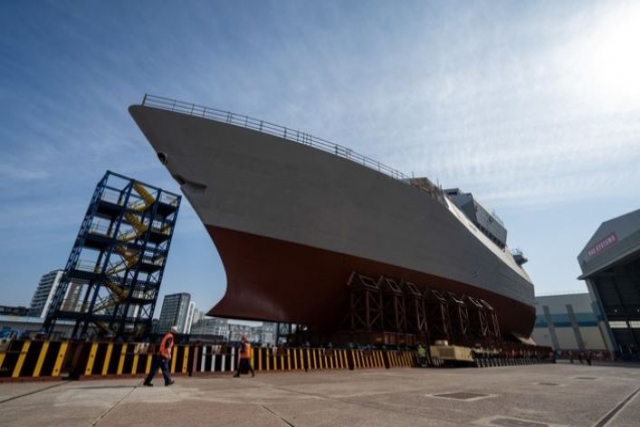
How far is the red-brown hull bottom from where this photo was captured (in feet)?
43.3

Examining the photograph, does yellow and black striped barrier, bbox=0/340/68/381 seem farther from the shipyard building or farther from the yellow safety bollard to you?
the shipyard building

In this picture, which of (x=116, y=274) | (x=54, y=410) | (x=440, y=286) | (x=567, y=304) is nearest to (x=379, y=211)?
(x=440, y=286)

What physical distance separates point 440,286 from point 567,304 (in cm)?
4930

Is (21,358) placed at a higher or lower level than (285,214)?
lower

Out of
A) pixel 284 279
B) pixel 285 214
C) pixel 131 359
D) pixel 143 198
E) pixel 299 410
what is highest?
pixel 143 198

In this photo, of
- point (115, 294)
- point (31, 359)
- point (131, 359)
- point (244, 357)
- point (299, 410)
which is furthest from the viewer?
point (115, 294)

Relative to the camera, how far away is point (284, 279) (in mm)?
14141

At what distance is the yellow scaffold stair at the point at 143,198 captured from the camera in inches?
1336

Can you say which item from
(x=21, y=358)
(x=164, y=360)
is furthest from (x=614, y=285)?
(x=21, y=358)

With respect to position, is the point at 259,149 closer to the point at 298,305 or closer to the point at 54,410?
the point at 298,305

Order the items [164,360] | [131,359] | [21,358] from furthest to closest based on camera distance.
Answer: [131,359] < [21,358] < [164,360]

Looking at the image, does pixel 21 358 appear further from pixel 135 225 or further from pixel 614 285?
pixel 614 285

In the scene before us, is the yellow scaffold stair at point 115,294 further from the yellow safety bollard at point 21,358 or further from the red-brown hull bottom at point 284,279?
the yellow safety bollard at point 21,358

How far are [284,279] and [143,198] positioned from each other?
27.4 m
